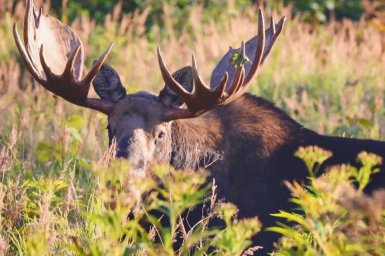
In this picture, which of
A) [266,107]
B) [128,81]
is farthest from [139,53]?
[266,107]

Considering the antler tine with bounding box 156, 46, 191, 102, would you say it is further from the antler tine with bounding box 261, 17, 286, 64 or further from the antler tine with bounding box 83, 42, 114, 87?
the antler tine with bounding box 261, 17, 286, 64

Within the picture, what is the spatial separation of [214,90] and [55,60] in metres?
1.11

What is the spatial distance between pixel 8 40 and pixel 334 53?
3.53 metres

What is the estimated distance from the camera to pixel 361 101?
387 inches

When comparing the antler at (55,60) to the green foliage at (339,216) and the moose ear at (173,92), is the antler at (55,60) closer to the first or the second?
the moose ear at (173,92)

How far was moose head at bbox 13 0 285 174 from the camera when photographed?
5750mm

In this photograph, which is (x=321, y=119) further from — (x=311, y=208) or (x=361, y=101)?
(x=311, y=208)

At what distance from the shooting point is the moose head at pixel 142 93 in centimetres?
575

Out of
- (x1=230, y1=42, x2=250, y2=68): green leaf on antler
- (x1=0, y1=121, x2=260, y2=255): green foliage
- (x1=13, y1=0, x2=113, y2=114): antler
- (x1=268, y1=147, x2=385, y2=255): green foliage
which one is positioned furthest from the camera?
(x1=13, y1=0, x2=113, y2=114): antler

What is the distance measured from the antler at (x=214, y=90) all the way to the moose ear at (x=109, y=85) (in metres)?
0.29

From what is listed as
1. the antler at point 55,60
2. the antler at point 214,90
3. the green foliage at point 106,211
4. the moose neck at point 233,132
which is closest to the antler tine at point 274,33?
the antler at point 214,90

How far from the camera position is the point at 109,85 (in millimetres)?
6117

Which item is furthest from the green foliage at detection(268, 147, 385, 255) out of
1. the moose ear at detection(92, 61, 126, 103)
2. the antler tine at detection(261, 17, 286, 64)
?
the moose ear at detection(92, 61, 126, 103)

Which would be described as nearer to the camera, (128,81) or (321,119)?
(321,119)
